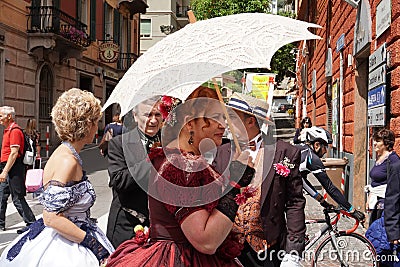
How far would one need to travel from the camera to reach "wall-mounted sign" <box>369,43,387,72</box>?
24.0ft

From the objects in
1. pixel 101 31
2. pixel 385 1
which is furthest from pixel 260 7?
pixel 385 1

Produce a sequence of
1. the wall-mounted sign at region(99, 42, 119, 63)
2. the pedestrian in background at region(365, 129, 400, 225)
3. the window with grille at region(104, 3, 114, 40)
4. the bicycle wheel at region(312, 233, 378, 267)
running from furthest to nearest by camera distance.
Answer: the window with grille at region(104, 3, 114, 40) → the wall-mounted sign at region(99, 42, 119, 63) → the bicycle wheel at region(312, 233, 378, 267) → the pedestrian in background at region(365, 129, 400, 225)

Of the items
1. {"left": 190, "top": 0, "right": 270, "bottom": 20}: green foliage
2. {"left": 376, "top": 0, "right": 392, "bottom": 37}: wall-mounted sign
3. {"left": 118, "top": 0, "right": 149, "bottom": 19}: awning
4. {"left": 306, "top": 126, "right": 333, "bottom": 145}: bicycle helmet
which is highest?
{"left": 118, "top": 0, "right": 149, "bottom": 19}: awning

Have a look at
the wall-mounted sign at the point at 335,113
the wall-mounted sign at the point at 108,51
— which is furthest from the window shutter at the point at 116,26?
the wall-mounted sign at the point at 335,113

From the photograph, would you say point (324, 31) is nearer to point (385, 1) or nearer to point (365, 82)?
point (365, 82)

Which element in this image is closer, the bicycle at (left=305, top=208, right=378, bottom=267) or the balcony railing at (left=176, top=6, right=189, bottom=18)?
the bicycle at (left=305, top=208, right=378, bottom=267)

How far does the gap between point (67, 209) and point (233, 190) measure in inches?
53.6

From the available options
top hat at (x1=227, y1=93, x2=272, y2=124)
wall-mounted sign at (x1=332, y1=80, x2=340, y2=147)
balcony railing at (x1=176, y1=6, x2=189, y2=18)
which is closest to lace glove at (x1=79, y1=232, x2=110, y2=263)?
top hat at (x1=227, y1=93, x2=272, y2=124)

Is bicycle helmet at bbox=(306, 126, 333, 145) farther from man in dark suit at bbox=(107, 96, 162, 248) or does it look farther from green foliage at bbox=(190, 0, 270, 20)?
green foliage at bbox=(190, 0, 270, 20)

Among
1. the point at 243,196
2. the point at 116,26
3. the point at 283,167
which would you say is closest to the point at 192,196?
the point at 243,196

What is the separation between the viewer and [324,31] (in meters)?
16.7

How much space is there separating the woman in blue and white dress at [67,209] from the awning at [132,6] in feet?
105

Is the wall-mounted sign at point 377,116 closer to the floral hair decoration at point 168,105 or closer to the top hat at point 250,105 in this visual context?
the top hat at point 250,105

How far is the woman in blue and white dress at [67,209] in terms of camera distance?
3.34 metres
